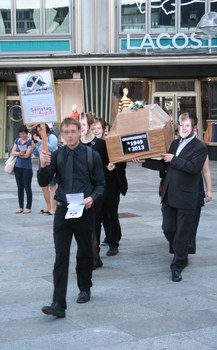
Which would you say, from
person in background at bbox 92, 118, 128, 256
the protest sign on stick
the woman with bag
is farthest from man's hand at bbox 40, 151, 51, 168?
the woman with bag

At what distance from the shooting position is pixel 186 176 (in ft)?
22.4

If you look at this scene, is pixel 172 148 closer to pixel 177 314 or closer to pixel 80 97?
pixel 177 314

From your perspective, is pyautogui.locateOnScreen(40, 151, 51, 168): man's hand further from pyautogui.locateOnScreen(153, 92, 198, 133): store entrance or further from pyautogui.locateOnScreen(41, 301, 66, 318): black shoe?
pyautogui.locateOnScreen(153, 92, 198, 133): store entrance

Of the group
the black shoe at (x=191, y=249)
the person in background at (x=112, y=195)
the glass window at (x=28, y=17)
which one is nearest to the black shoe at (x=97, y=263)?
the person in background at (x=112, y=195)

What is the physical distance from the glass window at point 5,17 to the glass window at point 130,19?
4191mm

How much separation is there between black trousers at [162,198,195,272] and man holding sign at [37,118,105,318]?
1375mm

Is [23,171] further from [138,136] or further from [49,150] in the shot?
[138,136]

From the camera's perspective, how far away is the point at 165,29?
22.2 meters

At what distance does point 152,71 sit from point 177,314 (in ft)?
58.3

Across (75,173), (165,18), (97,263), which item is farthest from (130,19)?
(75,173)

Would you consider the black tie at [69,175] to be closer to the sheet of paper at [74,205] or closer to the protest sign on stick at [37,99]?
the sheet of paper at [74,205]

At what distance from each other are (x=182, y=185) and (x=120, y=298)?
1.50 m

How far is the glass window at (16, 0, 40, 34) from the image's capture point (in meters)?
22.4

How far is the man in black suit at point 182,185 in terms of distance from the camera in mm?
6770
